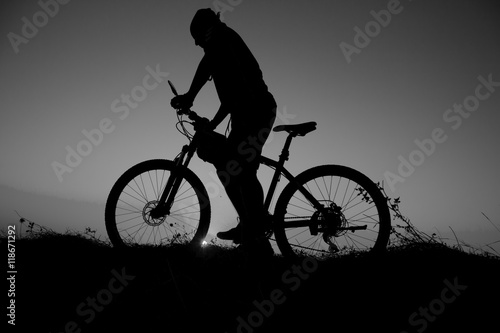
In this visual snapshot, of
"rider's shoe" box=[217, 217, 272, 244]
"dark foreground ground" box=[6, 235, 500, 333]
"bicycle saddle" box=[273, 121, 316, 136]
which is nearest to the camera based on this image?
"dark foreground ground" box=[6, 235, 500, 333]

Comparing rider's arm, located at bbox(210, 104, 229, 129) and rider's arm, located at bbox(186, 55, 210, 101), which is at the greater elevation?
rider's arm, located at bbox(186, 55, 210, 101)

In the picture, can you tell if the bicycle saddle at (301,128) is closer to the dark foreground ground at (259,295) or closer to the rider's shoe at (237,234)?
the rider's shoe at (237,234)

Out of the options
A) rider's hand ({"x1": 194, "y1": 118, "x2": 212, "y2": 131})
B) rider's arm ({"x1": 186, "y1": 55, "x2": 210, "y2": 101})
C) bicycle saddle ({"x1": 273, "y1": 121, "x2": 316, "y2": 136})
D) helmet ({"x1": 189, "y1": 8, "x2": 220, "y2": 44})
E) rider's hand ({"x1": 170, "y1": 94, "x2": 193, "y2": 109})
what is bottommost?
bicycle saddle ({"x1": 273, "y1": 121, "x2": 316, "y2": 136})

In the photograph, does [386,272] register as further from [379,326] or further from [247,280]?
[247,280]

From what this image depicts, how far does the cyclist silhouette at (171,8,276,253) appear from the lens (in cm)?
307

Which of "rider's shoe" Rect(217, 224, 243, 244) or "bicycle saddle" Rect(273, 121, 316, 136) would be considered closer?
"rider's shoe" Rect(217, 224, 243, 244)

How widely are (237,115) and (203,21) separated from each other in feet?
4.20

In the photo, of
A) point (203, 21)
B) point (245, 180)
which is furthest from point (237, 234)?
point (203, 21)

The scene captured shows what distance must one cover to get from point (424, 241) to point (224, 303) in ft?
8.54

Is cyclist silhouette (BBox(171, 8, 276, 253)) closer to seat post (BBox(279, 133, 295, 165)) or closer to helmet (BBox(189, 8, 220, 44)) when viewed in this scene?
helmet (BBox(189, 8, 220, 44))

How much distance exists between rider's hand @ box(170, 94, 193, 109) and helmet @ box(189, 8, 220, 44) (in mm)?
783

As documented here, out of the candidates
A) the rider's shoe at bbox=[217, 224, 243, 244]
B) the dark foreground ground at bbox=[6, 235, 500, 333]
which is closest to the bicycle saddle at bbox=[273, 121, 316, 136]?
the rider's shoe at bbox=[217, 224, 243, 244]

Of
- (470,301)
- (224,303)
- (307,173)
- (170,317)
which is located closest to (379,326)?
(470,301)

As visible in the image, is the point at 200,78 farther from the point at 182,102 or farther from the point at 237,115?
the point at 237,115
